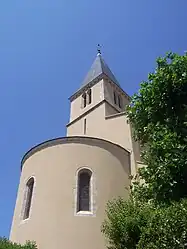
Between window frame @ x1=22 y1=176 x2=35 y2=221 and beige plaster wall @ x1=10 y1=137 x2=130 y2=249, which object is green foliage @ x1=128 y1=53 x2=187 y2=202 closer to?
beige plaster wall @ x1=10 y1=137 x2=130 y2=249

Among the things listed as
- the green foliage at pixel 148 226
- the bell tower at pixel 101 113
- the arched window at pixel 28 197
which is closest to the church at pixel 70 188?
the arched window at pixel 28 197

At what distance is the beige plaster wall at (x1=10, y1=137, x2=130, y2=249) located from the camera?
1360 centimetres

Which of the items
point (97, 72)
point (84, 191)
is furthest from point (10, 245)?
point (97, 72)

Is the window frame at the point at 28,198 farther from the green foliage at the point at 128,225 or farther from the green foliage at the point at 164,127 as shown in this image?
the green foliage at the point at 164,127

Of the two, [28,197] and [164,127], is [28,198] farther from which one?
[164,127]

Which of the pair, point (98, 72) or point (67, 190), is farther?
point (98, 72)

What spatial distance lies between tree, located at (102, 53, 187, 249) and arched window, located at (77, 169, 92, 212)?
2.31 metres

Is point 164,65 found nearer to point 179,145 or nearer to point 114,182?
point 179,145

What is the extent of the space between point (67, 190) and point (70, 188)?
0.60 ft

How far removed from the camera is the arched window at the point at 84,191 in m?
14.7

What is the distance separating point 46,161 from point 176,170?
736cm

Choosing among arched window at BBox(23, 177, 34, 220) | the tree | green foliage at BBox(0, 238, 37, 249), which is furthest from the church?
the tree

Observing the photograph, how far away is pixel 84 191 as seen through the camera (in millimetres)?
15148

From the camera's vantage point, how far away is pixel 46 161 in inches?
632
